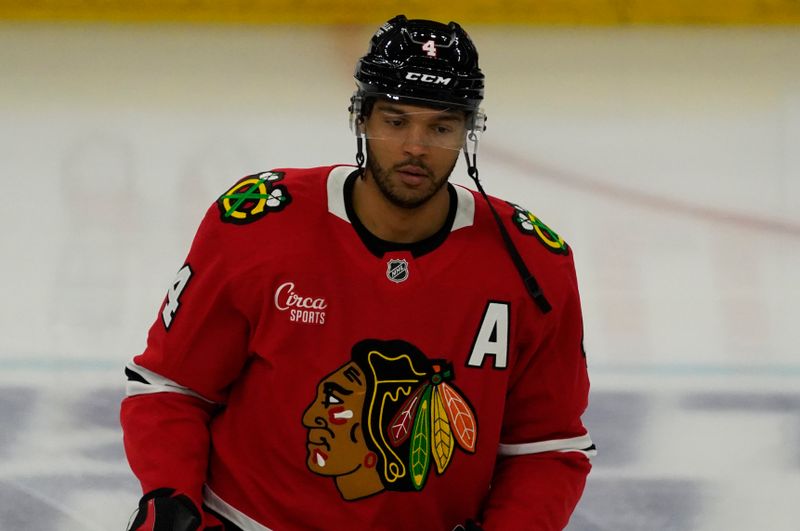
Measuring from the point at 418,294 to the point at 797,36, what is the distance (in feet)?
11.0

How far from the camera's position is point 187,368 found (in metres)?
1.79

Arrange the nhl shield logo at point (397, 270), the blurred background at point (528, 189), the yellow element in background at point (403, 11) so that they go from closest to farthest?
the nhl shield logo at point (397, 270), the blurred background at point (528, 189), the yellow element in background at point (403, 11)

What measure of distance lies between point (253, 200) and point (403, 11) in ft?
9.84

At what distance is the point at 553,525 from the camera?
6.01ft

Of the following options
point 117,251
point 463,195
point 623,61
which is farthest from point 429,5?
point 463,195

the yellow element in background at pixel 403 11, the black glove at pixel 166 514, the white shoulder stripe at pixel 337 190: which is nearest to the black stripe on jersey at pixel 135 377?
the black glove at pixel 166 514

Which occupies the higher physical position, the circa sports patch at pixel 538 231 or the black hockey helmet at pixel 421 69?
the black hockey helmet at pixel 421 69

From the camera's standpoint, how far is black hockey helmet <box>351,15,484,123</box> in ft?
5.89

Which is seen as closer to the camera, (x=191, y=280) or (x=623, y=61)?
(x=191, y=280)

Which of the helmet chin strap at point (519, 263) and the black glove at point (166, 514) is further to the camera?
the helmet chin strap at point (519, 263)

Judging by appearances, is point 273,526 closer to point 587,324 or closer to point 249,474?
point 249,474

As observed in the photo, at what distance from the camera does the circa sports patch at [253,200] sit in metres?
1.80

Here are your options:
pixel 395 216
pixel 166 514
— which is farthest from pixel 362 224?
pixel 166 514

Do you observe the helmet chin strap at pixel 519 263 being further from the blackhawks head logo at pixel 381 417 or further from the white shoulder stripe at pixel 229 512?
the white shoulder stripe at pixel 229 512
